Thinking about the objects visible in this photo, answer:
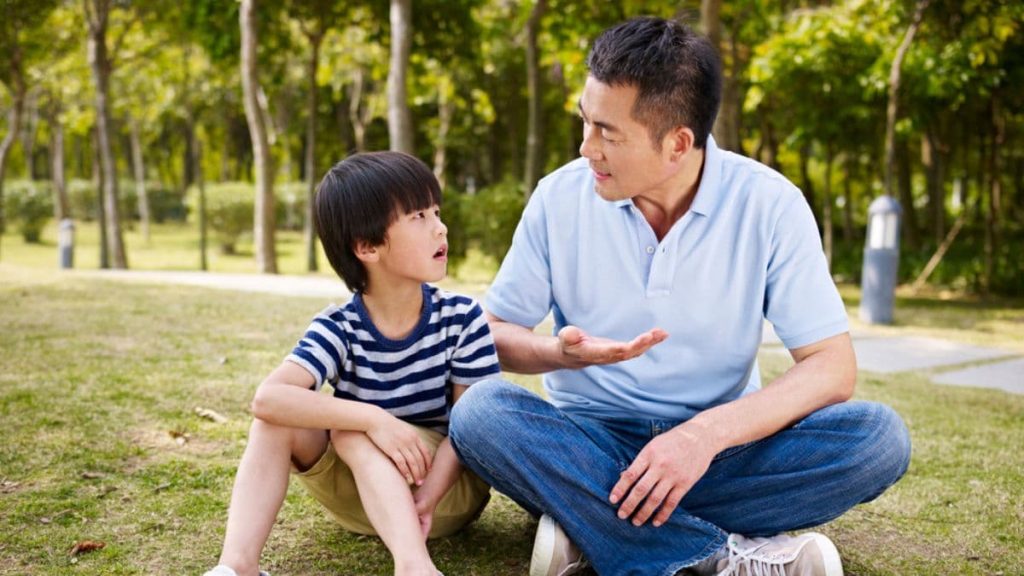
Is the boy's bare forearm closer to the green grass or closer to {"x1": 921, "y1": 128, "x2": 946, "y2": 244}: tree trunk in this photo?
the green grass

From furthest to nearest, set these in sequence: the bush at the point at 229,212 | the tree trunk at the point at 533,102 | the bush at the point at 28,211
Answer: the bush at the point at 28,211, the bush at the point at 229,212, the tree trunk at the point at 533,102

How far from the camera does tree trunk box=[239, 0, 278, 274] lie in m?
11.2

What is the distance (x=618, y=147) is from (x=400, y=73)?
24.0 feet

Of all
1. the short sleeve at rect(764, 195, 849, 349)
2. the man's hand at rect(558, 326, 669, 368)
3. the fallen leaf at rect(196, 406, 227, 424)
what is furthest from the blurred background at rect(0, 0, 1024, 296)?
the man's hand at rect(558, 326, 669, 368)

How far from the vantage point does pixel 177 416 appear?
3.88 metres

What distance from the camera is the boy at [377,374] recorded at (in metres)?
2.20

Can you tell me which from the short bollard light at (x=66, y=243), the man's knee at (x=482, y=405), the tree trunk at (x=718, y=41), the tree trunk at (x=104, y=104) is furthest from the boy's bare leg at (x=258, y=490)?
the short bollard light at (x=66, y=243)

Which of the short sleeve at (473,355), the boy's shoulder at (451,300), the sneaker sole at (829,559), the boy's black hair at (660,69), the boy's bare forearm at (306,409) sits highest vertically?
the boy's black hair at (660,69)

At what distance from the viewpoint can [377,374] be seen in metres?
2.42

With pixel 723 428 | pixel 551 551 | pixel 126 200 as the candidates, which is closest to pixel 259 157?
pixel 551 551

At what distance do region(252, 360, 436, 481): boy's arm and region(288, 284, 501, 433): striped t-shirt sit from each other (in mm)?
181

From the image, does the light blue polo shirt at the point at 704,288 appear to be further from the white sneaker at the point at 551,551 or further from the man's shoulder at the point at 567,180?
the white sneaker at the point at 551,551

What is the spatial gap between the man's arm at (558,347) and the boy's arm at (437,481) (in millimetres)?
323

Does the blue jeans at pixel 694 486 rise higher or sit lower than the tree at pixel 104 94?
lower
